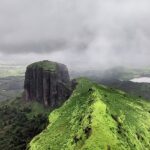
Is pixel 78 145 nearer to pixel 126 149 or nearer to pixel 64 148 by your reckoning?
pixel 64 148

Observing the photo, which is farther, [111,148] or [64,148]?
[64,148]

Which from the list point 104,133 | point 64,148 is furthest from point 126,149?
point 64,148

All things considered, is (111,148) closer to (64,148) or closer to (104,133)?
(104,133)

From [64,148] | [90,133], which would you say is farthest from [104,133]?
[64,148]

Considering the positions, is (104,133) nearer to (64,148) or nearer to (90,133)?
(90,133)

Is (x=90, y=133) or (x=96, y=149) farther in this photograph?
(x=90, y=133)

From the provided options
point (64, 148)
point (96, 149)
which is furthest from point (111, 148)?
point (64, 148)

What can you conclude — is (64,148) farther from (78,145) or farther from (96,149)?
(96,149)
